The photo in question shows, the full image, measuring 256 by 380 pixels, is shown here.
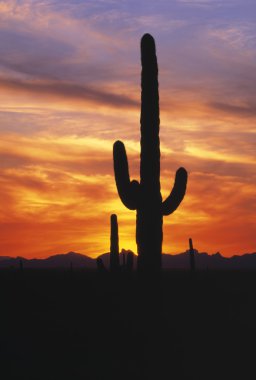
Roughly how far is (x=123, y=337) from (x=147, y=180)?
388 centimetres

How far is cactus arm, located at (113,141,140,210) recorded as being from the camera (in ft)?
47.5

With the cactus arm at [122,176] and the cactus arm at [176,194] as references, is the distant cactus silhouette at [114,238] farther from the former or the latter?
the cactus arm at [122,176]

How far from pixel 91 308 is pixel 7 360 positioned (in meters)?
6.20

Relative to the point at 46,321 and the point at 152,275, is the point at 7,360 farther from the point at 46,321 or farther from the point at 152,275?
the point at 46,321

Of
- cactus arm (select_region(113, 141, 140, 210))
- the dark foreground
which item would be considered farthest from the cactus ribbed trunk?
the dark foreground

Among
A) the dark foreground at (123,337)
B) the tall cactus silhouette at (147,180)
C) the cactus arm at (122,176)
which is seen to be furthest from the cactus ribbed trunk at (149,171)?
the dark foreground at (123,337)

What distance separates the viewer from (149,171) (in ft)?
49.5

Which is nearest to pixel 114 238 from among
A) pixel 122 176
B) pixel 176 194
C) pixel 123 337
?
pixel 123 337

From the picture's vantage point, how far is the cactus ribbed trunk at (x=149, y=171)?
14.9 metres

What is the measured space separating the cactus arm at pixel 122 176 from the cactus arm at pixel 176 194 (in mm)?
962

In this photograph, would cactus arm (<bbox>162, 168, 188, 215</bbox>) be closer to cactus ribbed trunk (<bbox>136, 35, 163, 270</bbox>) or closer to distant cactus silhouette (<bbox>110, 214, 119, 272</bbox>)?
cactus ribbed trunk (<bbox>136, 35, 163, 270</bbox>)

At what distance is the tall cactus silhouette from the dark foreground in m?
0.71

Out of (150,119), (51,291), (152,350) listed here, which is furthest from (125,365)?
(51,291)

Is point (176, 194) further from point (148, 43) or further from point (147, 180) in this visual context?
point (148, 43)
